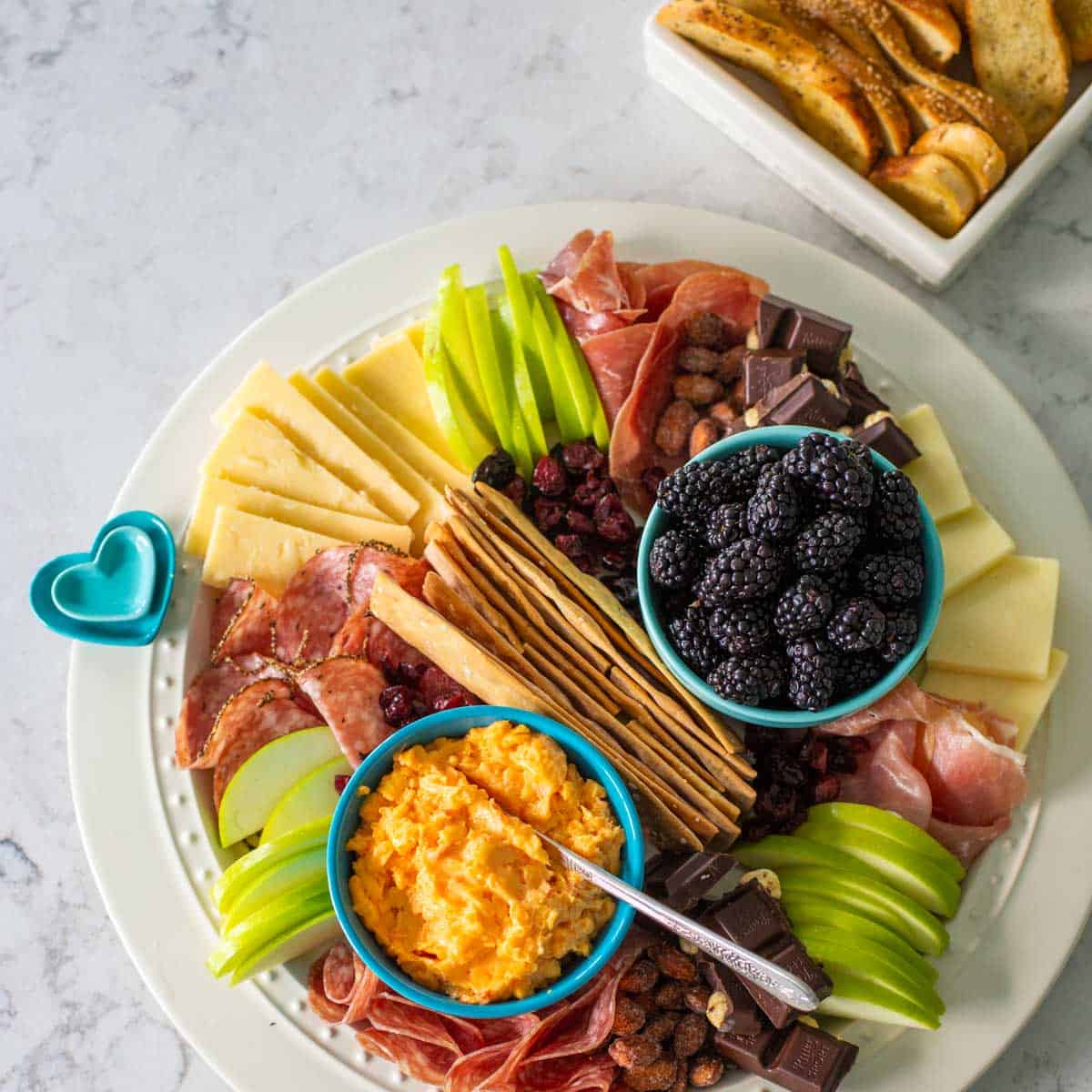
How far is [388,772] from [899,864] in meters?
1.00

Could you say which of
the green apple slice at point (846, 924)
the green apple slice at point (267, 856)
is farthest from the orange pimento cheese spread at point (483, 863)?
the green apple slice at point (846, 924)

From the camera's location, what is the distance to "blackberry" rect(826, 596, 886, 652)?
6.79ft

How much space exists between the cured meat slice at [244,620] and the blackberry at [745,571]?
977mm

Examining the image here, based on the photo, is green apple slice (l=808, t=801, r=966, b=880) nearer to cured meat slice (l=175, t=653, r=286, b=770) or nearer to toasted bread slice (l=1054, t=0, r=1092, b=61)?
cured meat slice (l=175, t=653, r=286, b=770)

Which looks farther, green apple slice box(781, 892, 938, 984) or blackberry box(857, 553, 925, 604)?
green apple slice box(781, 892, 938, 984)

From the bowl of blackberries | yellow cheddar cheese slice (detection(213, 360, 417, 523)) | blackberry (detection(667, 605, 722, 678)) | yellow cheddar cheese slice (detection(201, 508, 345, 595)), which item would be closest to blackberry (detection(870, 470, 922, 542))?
the bowl of blackberries

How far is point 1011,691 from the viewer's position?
243 centimetres

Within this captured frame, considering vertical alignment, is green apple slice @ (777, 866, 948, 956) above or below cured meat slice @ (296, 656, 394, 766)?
above

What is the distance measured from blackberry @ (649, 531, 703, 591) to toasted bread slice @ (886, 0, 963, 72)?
4.70 feet

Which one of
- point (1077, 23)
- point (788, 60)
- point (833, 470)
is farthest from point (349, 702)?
point (1077, 23)

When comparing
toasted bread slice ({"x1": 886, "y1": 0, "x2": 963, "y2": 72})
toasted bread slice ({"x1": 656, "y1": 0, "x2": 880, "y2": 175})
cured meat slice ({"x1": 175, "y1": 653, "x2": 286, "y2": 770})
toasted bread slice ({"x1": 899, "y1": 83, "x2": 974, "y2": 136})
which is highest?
toasted bread slice ({"x1": 886, "y1": 0, "x2": 963, "y2": 72})

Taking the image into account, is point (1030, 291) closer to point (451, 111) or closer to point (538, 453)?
point (538, 453)

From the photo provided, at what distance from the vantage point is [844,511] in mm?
2102

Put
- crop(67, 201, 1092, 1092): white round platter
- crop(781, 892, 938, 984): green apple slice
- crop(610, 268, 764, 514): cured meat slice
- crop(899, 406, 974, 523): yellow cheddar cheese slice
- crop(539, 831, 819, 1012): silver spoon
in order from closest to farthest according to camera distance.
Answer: crop(539, 831, 819, 1012): silver spoon < crop(781, 892, 938, 984): green apple slice < crop(67, 201, 1092, 1092): white round platter < crop(899, 406, 974, 523): yellow cheddar cheese slice < crop(610, 268, 764, 514): cured meat slice
